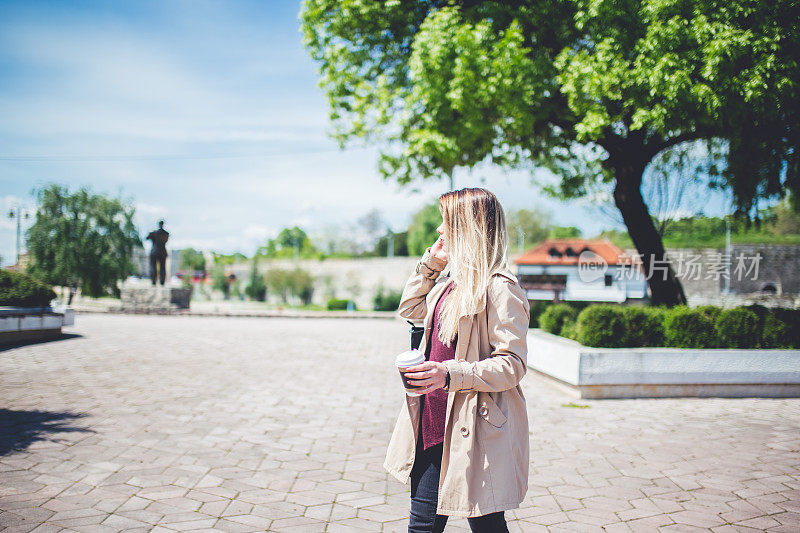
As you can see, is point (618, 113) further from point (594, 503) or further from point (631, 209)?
point (594, 503)

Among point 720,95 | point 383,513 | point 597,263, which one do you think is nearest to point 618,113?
point 720,95

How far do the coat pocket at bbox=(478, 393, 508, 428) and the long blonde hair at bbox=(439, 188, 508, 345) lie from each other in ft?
0.91

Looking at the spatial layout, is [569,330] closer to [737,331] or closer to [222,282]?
[737,331]

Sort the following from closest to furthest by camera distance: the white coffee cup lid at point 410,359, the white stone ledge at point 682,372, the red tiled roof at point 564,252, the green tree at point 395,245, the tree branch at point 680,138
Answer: the white coffee cup lid at point 410,359 < the white stone ledge at point 682,372 < the tree branch at point 680,138 < the red tiled roof at point 564,252 < the green tree at point 395,245

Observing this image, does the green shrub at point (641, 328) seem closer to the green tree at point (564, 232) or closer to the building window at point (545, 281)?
the building window at point (545, 281)

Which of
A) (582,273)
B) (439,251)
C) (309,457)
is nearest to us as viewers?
(439,251)

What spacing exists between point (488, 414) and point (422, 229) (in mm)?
73652

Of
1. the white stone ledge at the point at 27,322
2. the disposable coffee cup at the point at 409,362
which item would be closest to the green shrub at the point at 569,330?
the disposable coffee cup at the point at 409,362

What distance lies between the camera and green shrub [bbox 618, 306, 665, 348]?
7043 millimetres

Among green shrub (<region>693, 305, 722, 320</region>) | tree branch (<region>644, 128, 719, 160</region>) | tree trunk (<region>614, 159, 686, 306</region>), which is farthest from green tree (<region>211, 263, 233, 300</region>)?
green shrub (<region>693, 305, 722, 320</region>)

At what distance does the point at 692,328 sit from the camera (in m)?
6.96

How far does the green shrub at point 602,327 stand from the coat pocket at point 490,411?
214 inches

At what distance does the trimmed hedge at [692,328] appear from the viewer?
689 centimetres

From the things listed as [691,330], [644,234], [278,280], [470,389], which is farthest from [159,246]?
[470,389]
